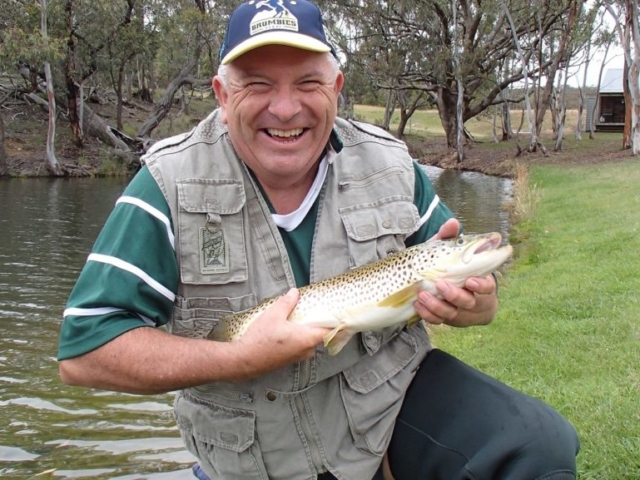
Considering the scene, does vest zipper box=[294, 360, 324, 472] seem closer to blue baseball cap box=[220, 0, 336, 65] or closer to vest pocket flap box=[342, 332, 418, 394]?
vest pocket flap box=[342, 332, 418, 394]

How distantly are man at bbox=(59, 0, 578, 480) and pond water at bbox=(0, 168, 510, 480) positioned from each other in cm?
327

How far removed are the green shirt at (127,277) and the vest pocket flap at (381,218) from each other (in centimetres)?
80

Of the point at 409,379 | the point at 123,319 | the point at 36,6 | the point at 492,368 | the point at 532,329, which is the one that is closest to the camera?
the point at 123,319

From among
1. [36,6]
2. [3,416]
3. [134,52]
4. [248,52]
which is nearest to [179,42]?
[134,52]

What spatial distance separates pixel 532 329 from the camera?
693 centimetres

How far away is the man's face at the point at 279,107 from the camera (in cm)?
277

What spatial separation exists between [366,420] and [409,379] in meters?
0.30

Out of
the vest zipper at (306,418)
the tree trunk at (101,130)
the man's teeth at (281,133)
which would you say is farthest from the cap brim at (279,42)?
the tree trunk at (101,130)

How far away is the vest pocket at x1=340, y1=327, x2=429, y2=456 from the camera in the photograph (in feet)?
9.46

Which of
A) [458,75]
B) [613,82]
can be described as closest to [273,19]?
[458,75]

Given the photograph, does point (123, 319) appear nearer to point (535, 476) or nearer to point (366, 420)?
point (366, 420)

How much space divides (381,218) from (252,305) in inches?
28.1

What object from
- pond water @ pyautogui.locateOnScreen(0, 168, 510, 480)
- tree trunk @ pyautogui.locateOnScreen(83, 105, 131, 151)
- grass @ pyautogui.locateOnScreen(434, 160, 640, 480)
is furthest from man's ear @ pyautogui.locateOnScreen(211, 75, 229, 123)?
tree trunk @ pyautogui.locateOnScreen(83, 105, 131, 151)

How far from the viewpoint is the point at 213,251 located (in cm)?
276
